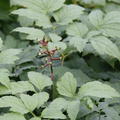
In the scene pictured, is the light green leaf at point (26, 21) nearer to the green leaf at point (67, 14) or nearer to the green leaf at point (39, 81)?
the green leaf at point (67, 14)

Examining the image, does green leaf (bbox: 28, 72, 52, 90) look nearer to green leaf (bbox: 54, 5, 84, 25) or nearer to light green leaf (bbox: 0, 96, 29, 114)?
light green leaf (bbox: 0, 96, 29, 114)

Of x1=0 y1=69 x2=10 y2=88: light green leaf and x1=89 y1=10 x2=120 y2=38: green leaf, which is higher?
x1=89 y1=10 x2=120 y2=38: green leaf

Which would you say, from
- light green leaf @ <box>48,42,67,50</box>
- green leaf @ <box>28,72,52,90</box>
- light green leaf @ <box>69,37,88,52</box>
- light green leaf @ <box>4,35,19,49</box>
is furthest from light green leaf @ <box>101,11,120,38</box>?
light green leaf @ <box>4,35,19,49</box>

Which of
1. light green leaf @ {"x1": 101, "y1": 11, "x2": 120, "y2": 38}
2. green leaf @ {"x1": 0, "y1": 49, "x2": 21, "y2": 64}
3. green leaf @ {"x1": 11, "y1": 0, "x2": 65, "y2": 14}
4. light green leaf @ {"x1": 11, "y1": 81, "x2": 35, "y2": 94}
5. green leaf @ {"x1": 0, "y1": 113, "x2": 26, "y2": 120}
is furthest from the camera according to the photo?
green leaf @ {"x1": 11, "y1": 0, "x2": 65, "y2": 14}

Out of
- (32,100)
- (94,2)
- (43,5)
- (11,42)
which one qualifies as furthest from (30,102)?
(94,2)

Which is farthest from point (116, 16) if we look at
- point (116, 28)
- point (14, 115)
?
point (14, 115)

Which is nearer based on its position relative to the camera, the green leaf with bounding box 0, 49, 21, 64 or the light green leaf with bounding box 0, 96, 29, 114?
the light green leaf with bounding box 0, 96, 29, 114

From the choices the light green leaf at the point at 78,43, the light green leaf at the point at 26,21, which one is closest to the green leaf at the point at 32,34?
the light green leaf at the point at 78,43
